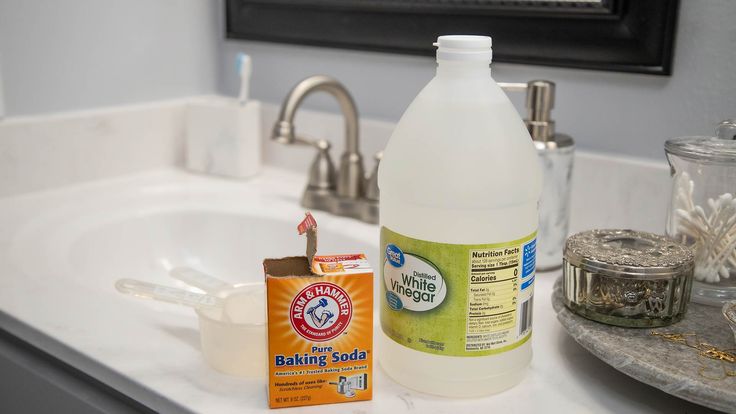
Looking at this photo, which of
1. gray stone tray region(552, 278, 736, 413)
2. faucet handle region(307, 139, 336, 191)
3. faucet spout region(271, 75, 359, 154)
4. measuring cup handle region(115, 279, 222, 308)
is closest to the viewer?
gray stone tray region(552, 278, 736, 413)

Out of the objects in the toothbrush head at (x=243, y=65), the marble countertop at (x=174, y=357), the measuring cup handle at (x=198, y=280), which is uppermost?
the toothbrush head at (x=243, y=65)

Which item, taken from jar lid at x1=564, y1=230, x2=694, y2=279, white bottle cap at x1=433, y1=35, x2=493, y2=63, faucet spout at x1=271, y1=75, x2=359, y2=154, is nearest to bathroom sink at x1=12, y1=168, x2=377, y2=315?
faucet spout at x1=271, y1=75, x2=359, y2=154

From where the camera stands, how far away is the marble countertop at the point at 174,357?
0.60 m

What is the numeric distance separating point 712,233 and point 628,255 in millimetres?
115

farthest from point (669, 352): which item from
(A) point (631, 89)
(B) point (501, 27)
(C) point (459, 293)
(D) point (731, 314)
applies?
(B) point (501, 27)

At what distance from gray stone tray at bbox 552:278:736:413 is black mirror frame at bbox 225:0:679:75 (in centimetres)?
34

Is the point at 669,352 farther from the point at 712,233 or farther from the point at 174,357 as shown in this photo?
the point at 174,357

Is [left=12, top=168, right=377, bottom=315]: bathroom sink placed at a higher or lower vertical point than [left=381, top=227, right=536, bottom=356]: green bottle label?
lower

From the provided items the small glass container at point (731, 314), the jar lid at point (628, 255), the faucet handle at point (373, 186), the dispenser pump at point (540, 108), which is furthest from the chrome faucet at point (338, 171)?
the small glass container at point (731, 314)

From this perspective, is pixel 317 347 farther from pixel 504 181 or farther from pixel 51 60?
pixel 51 60

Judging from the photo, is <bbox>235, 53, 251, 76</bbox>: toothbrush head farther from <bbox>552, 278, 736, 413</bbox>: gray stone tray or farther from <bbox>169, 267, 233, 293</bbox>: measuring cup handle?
<bbox>552, 278, 736, 413</bbox>: gray stone tray

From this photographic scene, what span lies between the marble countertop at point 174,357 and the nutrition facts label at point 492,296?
6cm

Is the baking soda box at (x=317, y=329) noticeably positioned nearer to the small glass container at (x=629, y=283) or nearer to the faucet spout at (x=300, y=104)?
the small glass container at (x=629, y=283)

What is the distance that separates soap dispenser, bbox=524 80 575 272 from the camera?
85cm
